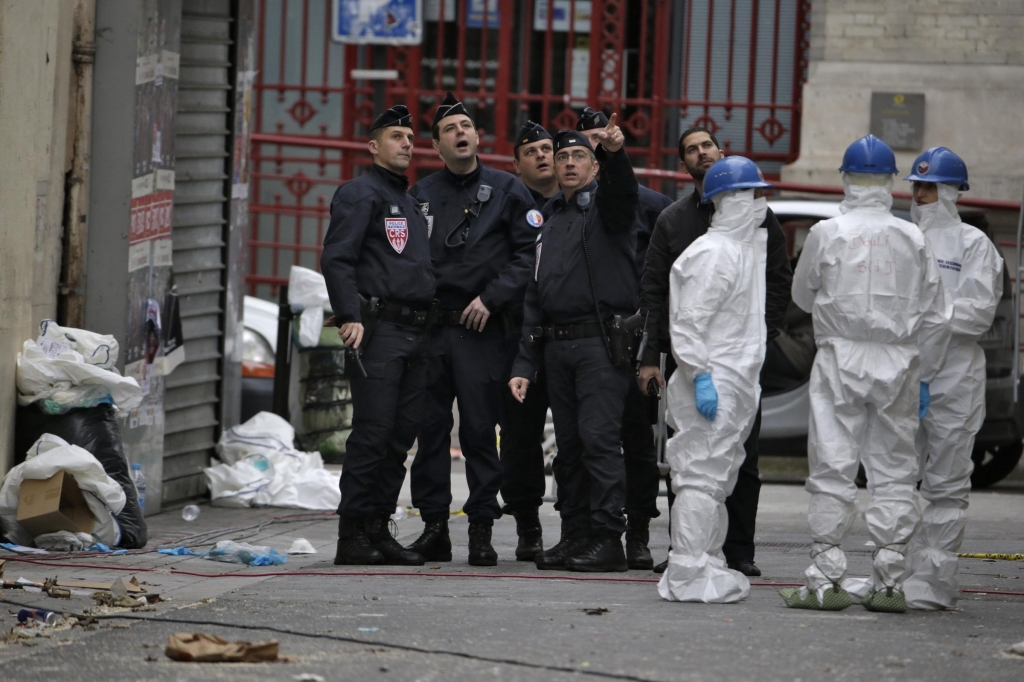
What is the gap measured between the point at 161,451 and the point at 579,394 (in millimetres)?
2708

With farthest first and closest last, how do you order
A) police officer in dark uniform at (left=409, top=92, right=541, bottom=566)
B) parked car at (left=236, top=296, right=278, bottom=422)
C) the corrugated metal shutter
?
parked car at (left=236, top=296, right=278, bottom=422), the corrugated metal shutter, police officer in dark uniform at (left=409, top=92, right=541, bottom=566)

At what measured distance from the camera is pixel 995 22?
13.6 meters

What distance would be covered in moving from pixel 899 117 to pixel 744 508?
7.71m

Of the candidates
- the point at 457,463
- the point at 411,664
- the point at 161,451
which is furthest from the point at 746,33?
the point at 411,664

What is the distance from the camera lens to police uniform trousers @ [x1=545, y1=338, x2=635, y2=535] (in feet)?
22.7

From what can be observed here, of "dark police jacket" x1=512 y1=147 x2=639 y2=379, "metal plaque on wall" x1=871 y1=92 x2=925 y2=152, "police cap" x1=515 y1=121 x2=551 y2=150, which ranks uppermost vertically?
"metal plaque on wall" x1=871 y1=92 x2=925 y2=152

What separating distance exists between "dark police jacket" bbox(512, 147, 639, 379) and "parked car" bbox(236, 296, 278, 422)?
427cm

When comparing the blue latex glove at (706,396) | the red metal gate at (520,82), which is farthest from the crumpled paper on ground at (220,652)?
the red metal gate at (520,82)

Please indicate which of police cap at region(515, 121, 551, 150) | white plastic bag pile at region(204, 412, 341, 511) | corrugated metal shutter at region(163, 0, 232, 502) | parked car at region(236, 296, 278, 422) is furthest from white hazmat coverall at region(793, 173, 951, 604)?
parked car at region(236, 296, 278, 422)

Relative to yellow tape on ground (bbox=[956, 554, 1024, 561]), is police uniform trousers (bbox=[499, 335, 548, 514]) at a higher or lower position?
higher

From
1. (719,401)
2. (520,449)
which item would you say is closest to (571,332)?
(520,449)

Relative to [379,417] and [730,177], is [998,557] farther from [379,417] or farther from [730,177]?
[379,417]

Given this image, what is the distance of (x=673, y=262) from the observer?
6.84 metres

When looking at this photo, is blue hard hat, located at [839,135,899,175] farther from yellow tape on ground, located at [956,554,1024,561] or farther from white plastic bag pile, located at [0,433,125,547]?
white plastic bag pile, located at [0,433,125,547]
